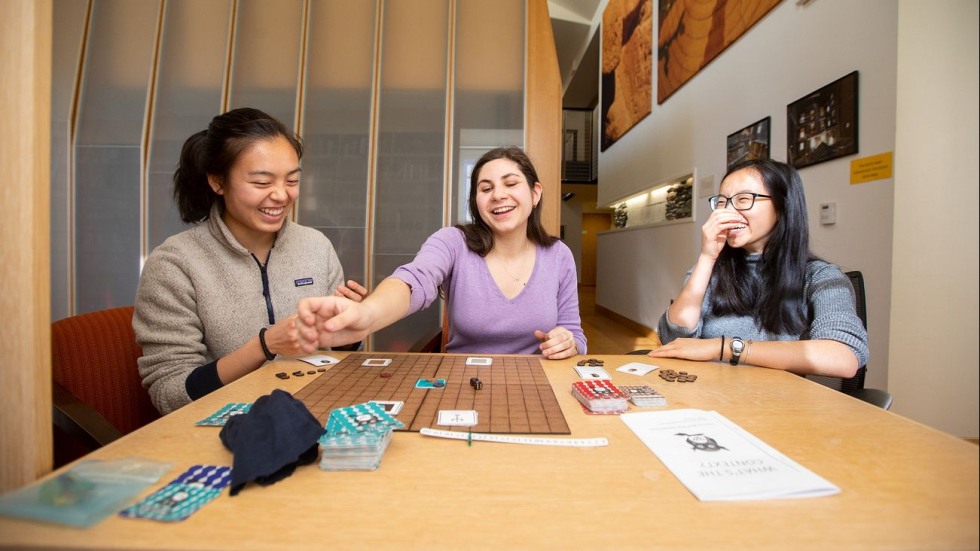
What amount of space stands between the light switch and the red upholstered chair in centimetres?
352

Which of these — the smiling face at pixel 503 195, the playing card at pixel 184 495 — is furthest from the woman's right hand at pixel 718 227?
the playing card at pixel 184 495

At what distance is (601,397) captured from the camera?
1013mm

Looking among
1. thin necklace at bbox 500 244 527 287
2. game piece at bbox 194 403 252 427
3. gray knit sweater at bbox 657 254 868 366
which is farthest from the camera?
thin necklace at bbox 500 244 527 287

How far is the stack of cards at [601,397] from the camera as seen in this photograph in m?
1.00

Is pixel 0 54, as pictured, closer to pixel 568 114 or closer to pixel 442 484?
pixel 442 484

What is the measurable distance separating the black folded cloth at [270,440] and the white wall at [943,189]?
0.88 meters

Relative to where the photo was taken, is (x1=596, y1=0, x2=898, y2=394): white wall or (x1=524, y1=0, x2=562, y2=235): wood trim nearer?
(x1=596, y1=0, x2=898, y2=394): white wall

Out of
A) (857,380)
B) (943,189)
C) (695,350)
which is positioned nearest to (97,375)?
(695,350)

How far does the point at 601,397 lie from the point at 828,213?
271 cm

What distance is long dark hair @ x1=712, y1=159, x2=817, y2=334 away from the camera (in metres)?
1.64

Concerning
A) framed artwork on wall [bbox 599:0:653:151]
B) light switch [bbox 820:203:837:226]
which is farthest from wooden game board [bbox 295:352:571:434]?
framed artwork on wall [bbox 599:0:653:151]

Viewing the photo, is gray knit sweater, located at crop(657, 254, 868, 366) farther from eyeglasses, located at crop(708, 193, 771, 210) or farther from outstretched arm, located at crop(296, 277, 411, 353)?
outstretched arm, located at crop(296, 277, 411, 353)

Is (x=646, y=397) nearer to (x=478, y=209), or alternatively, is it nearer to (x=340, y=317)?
(x=340, y=317)

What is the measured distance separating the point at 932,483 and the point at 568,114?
12009mm
